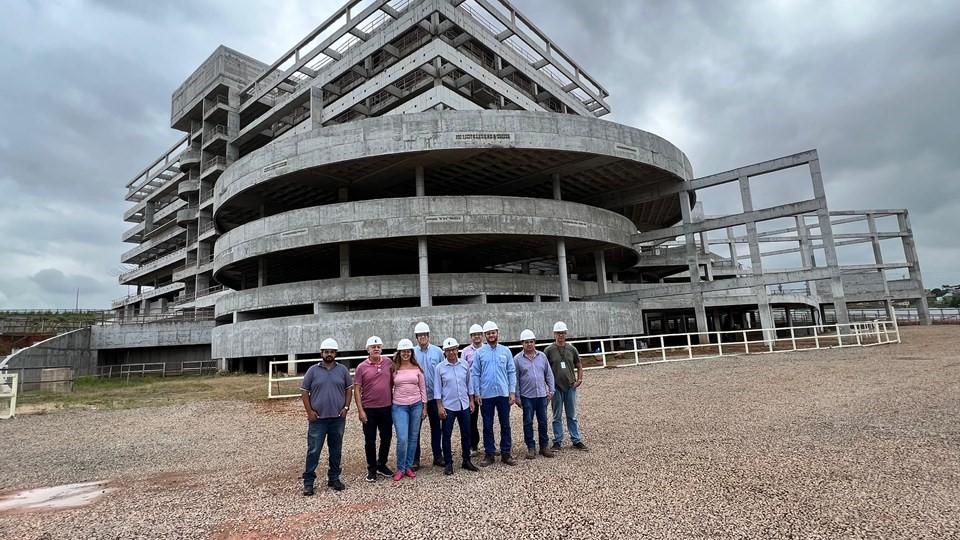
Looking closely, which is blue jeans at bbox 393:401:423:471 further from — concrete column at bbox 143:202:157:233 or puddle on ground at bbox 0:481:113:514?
concrete column at bbox 143:202:157:233

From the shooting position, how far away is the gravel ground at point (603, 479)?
3986mm

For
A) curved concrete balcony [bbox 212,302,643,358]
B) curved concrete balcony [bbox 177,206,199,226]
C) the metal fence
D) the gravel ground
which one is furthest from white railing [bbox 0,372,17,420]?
curved concrete balcony [bbox 177,206,199,226]

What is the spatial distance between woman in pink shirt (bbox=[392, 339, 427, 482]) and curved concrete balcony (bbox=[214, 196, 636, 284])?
16.7m

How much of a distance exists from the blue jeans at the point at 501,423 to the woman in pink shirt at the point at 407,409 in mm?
826

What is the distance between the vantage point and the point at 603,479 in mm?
5109

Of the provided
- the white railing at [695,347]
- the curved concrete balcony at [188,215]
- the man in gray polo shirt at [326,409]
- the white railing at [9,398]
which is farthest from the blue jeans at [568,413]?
the curved concrete balcony at [188,215]

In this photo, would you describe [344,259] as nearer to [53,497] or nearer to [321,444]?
[53,497]

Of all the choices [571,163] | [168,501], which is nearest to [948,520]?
[168,501]

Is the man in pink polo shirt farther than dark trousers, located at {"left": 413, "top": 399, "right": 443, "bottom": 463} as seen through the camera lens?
No

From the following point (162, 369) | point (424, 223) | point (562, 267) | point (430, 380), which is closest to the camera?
point (430, 380)

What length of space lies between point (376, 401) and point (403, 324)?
1580 cm

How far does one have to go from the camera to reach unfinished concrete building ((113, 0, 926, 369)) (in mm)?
22203

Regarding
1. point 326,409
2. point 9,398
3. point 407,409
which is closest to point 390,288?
point 9,398

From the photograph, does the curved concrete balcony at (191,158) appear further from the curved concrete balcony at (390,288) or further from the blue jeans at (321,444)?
the blue jeans at (321,444)
